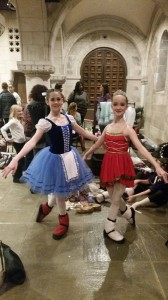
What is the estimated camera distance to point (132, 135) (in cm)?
220

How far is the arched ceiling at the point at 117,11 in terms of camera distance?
22.7 ft

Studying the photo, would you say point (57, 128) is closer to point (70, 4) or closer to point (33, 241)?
point (33, 241)

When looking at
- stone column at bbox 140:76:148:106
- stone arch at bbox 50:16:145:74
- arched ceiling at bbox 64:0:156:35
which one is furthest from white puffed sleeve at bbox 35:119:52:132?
stone arch at bbox 50:16:145:74

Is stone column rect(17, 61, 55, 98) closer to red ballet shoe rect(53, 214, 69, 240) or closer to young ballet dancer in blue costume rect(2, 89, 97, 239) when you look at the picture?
young ballet dancer in blue costume rect(2, 89, 97, 239)

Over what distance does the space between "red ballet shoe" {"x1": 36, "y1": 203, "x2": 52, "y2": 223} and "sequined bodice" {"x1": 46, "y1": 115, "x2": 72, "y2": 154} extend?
0.78m

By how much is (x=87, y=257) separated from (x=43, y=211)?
79 centimetres

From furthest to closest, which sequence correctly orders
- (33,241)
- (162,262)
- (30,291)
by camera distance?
(33,241) < (162,262) < (30,291)

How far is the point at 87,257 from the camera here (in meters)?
2.20

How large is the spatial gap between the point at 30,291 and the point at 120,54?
823 centimetres

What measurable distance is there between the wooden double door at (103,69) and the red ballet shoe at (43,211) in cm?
687

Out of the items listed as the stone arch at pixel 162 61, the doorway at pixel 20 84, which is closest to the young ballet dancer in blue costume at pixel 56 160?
the stone arch at pixel 162 61

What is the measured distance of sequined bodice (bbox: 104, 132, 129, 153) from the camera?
7.29ft

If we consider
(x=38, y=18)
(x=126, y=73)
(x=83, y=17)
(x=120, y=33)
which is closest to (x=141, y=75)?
(x=126, y=73)

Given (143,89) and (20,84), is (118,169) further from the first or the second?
(20,84)
